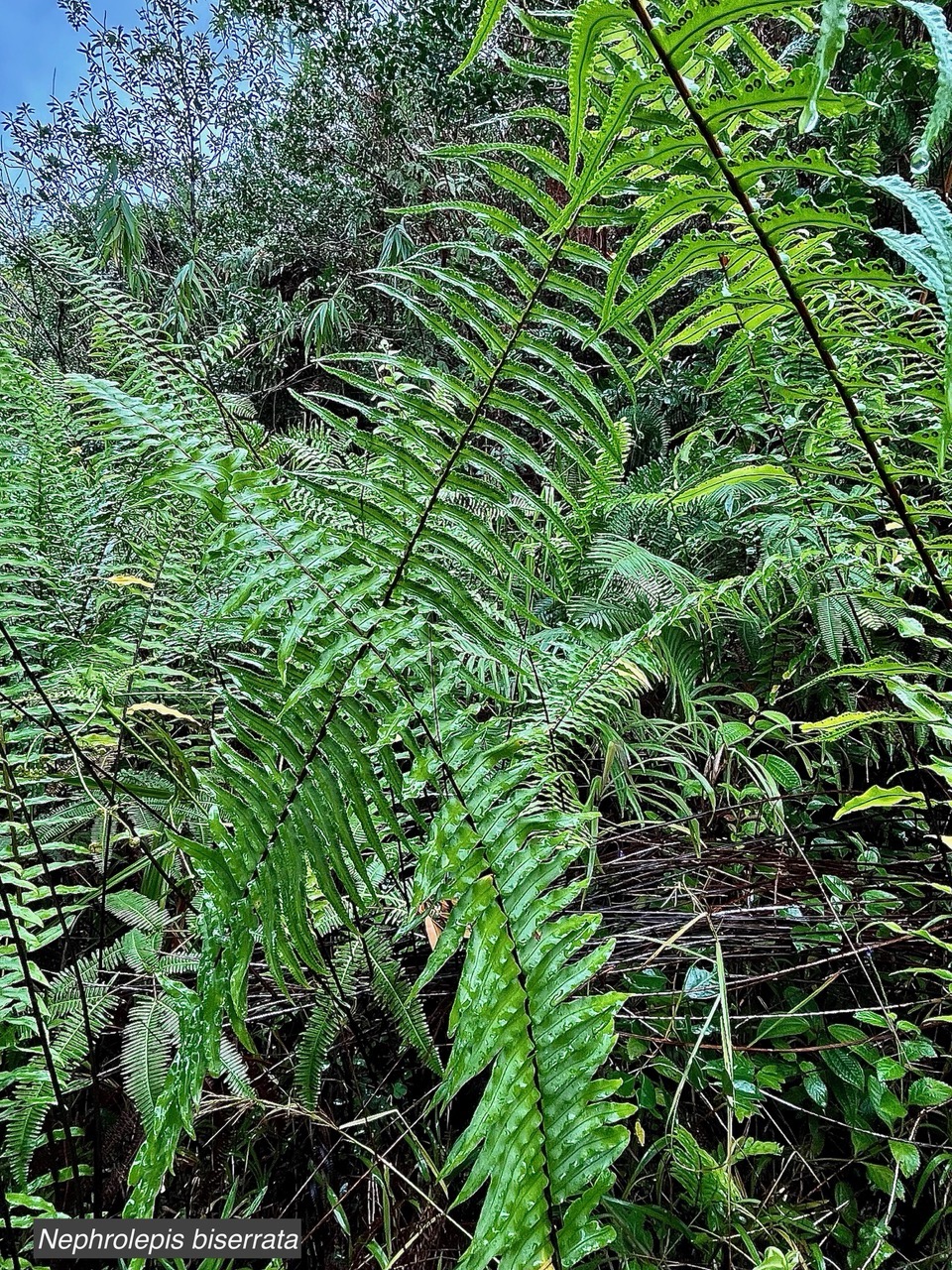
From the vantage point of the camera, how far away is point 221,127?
4.82m

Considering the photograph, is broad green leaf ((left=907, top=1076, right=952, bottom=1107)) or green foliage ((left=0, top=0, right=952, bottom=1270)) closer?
green foliage ((left=0, top=0, right=952, bottom=1270))

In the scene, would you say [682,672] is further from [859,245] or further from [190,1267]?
[190,1267]

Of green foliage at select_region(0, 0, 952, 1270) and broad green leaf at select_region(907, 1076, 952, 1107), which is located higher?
green foliage at select_region(0, 0, 952, 1270)

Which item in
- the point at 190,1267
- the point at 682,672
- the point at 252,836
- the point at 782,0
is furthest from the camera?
the point at 682,672

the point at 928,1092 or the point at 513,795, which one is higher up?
the point at 513,795

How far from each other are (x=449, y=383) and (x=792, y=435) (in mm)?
978

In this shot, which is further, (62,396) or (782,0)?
(62,396)

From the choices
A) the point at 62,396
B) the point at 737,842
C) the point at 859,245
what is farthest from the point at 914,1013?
the point at 62,396

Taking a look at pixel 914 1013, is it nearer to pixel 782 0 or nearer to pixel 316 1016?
pixel 316 1016

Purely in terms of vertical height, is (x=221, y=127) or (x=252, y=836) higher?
(x=221, y=127)

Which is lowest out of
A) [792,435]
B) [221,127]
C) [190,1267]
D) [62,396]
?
[190,1267]

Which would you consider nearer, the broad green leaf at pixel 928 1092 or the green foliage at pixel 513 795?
the green foliage at pixel 513 795

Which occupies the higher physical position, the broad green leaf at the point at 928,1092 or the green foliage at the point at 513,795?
the green foliage at the point at 513,795

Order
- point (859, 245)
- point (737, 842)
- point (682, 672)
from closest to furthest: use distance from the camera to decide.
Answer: point (737, 842) < point (859, 245) < point (682, 672)
